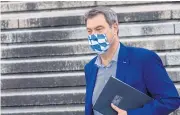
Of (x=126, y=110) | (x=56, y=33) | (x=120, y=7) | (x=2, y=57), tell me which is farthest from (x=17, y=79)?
(x=126, y=110)

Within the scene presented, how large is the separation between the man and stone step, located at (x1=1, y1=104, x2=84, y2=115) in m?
2.58

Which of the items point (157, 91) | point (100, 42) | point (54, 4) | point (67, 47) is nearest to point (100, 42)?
point (100, 42)

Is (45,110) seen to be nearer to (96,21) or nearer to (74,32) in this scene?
(74,32)

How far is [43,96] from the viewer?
18.3ft

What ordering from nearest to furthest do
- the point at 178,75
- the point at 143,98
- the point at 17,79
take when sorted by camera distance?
1. the point at 143,98
2. the point at 178,75
3. the point at 17,79

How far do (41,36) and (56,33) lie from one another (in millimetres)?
220

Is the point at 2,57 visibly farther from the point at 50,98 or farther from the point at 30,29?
the point at 50,98

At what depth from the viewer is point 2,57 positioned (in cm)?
589

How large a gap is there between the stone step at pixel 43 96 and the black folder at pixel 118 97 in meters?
2.78

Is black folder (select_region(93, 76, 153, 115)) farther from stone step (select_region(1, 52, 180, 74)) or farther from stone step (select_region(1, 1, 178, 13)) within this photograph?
stone step (select_region(1, 1, 178, 13))

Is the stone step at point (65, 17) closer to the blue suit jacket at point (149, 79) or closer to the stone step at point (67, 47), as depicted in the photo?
the stone step at point (67, 47)

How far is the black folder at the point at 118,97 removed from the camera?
2615 millimetres

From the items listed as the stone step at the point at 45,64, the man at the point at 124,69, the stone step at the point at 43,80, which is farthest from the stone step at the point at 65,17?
the man at the point at 124,69

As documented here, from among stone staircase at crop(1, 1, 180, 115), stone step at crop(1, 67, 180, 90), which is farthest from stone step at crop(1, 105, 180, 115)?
stone step at crop(1, 67, 180, 90)
